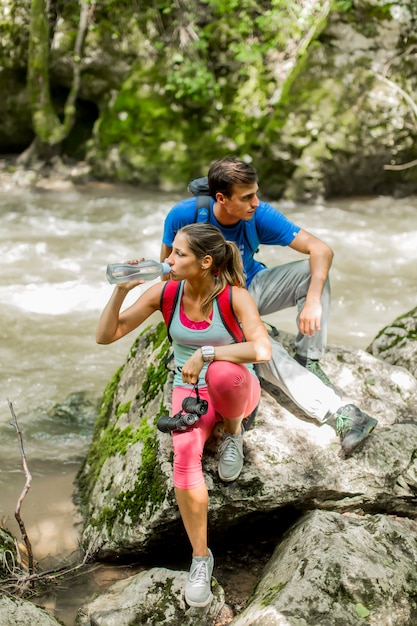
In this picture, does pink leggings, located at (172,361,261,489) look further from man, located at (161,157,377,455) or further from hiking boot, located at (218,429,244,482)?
man, located at (161,157,377,455)

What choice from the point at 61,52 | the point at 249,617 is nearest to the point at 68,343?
the point at 249,617

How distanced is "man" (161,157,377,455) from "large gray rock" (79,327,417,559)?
15 cm

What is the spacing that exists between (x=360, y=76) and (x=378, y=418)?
7736mm

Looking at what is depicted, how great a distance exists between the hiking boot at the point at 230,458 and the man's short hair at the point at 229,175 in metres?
1.35

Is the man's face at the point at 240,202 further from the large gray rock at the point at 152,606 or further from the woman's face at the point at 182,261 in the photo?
the large gray rock at the point at 152,606

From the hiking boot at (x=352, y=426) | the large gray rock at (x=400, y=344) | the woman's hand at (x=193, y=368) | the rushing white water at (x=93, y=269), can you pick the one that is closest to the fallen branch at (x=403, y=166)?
the rushing white water at (x=93, y=269)

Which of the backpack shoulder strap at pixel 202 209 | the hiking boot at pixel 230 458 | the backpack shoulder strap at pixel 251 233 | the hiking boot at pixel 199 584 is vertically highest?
the backpack shoulder strap at pixel 202 209

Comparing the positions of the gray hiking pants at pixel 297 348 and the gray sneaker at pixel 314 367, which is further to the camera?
the gray sneaker at pixel 314 367

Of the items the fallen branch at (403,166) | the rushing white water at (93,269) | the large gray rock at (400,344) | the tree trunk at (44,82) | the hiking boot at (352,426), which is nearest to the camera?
the hiking boot at (352,426)

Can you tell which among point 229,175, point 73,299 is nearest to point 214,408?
point 229,175

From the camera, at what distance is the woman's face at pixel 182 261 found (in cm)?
323

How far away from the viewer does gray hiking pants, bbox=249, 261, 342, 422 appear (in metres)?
3.69

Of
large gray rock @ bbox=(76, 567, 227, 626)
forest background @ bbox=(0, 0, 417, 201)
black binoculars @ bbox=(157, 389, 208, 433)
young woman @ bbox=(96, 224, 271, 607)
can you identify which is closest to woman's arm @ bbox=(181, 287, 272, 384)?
young woman @ bbox=(96, 224, 271, 607)

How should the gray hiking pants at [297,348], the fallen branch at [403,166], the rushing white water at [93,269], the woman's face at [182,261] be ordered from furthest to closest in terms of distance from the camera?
1. the fallen branch at [403,166]
2. the rushing white water at [93,269]
3. the gray hiking pants at [297,348]
4. the woman's face at [182,261]
